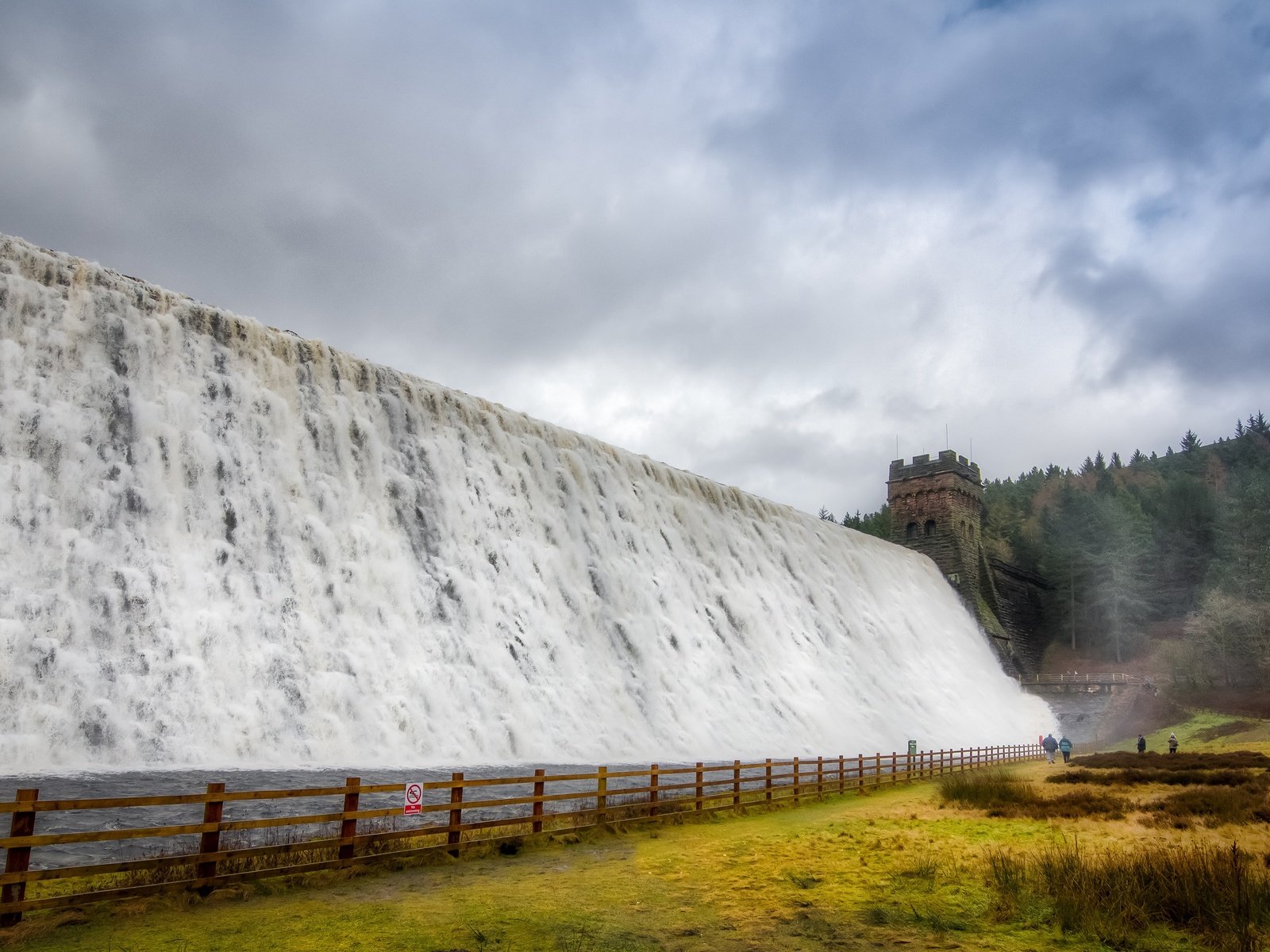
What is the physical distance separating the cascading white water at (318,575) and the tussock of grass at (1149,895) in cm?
1314

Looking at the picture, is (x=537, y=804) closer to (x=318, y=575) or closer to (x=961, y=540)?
(x=318, y=575)

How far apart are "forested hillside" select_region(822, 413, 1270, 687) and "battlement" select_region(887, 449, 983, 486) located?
34.3 ft

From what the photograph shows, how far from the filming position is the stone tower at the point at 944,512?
65.6 m

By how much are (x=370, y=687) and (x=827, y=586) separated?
27.7 meters

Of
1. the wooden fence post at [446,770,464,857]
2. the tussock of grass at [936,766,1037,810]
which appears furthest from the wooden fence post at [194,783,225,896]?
the tussock of grass at [936,766,1037,810]

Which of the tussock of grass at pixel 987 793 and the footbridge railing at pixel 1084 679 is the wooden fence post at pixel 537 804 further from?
the footbridge railing at pixel 1084 679

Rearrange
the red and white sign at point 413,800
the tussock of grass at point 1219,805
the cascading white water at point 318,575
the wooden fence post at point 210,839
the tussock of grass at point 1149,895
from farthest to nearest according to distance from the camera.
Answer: the cascading white water at point 318,575 < the tussock of grass at point 1219,805 < the red and white sign at point 413,800 < the wooden fence post at point 210,839 < the tussock of grass at point 1149,895

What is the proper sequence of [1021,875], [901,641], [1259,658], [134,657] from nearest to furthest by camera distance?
[1021,875], [134,657], [901,641], [1259,658]

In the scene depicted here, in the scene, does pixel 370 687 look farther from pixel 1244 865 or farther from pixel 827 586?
pixel 827 586

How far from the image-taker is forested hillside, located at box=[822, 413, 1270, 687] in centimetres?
5862

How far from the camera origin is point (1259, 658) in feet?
182

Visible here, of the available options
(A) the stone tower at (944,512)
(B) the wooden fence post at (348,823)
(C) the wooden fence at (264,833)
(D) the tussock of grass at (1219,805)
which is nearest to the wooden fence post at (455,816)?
(C) the wooden fence at (264,833)

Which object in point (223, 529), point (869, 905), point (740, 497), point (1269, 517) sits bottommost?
point (869, 905)

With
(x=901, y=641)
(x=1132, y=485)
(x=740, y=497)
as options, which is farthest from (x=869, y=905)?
(x=1132, y=485)
